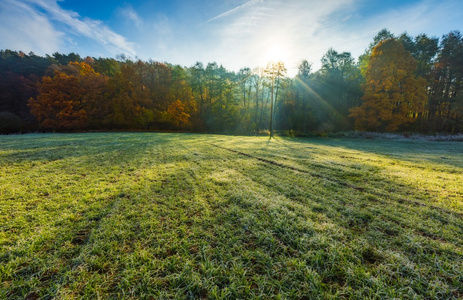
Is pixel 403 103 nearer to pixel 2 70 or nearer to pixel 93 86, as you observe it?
pixel 93 86

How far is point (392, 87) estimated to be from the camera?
20.1 m

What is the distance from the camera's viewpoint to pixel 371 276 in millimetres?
1412

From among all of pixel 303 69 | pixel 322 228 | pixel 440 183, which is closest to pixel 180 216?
pixel 322 228

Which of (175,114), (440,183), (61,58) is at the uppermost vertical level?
(61,58)

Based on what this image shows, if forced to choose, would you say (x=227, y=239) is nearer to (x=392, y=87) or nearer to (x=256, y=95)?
(x=392, y=87)

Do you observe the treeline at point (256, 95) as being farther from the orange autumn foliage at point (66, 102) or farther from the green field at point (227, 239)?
the green field at point (227, 239)

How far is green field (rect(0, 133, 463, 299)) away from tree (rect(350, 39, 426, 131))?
2264 cm

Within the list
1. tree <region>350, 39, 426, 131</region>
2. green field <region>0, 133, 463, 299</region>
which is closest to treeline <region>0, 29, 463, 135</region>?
tree <region>350, 39, 426, 131</region>

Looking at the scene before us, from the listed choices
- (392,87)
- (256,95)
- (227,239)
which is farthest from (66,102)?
(392,87)

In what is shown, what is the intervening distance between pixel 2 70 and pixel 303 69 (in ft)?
204

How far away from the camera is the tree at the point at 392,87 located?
65.5ft

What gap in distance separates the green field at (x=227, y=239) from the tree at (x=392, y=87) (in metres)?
22.6

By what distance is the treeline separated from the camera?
20.9 metres

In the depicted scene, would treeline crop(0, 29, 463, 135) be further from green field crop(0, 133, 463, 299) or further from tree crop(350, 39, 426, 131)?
green field crop(0, 133, 463, 299)
